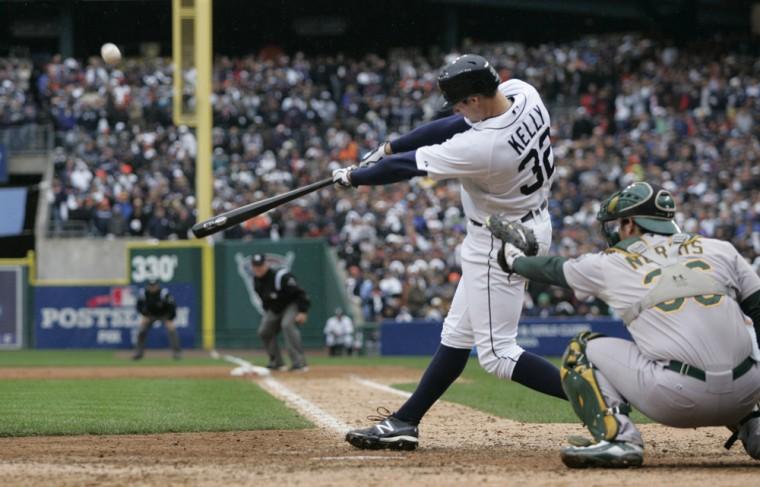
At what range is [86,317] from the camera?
2502 centimetres

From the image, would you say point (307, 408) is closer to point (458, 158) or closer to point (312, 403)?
point (312, 403)

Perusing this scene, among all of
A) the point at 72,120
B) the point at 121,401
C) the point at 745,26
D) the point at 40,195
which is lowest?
the point at 121,401

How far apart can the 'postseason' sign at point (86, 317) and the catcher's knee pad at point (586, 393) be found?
19379 millimetres

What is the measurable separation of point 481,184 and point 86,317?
20.3 meters

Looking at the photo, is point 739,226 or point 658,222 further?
point 739,226

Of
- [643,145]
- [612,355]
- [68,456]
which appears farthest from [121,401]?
[643,145]

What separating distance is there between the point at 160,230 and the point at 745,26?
17.6m

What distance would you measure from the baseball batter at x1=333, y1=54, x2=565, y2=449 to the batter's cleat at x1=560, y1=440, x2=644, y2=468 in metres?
0.86

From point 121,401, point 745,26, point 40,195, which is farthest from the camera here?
point 745,26

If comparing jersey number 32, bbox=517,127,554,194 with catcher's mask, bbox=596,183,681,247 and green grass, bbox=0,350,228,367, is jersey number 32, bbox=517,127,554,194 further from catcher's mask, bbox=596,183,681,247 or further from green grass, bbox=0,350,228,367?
green grass, bbox=0,350,228,367

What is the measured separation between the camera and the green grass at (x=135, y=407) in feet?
25.3

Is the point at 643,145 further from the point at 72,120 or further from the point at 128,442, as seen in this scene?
the point at 128,442

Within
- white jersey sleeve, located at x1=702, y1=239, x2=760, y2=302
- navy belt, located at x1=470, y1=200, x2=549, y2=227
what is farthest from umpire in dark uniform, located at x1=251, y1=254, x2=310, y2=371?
white jersey sleeve, located at x1=702, y1=239, x2=760, y2=302

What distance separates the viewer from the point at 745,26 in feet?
109
